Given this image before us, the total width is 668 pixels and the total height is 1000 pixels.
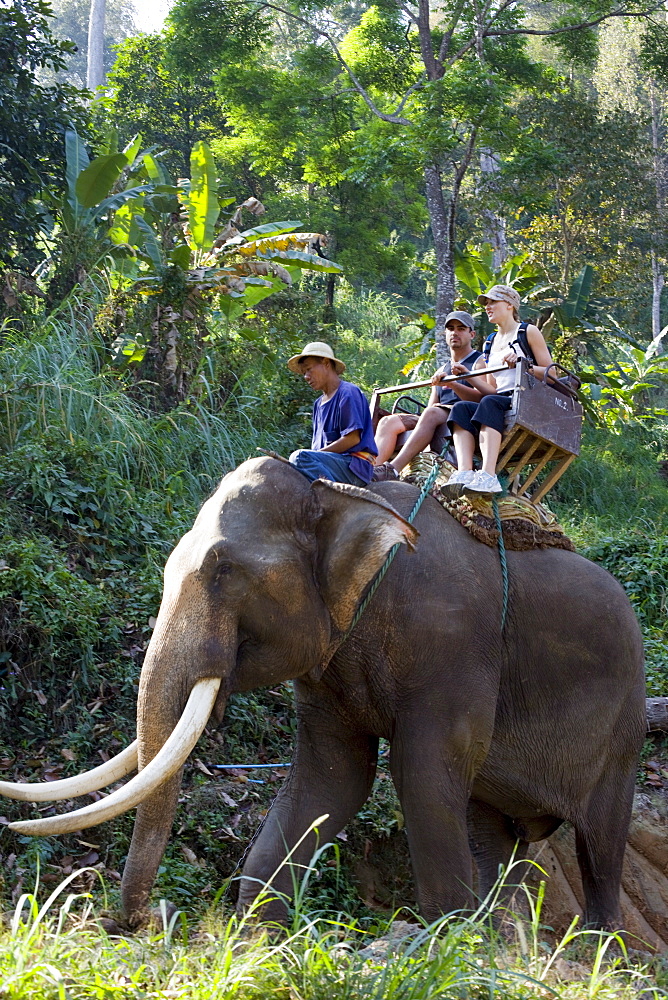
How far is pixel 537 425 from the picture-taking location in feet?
17.5

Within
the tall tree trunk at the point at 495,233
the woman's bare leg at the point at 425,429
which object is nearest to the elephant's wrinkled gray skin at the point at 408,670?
the woman's bare leg at the point at 425,429

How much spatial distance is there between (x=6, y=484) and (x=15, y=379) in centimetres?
111

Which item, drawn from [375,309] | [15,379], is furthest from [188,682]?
[375,309]

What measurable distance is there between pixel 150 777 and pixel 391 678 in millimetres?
1225

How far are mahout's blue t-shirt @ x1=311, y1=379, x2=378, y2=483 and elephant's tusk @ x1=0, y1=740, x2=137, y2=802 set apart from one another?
4.92 ft

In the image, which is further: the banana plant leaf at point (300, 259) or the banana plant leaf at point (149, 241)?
the banana plant leaf at point (300, 259)

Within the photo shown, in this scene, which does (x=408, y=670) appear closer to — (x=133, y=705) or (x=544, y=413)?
(x=544, y=413)

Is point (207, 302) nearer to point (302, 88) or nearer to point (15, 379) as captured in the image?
point (15, 379)

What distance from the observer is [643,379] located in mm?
17375

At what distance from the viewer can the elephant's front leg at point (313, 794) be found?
4775mm

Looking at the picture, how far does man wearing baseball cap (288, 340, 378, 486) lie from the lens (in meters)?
4.70

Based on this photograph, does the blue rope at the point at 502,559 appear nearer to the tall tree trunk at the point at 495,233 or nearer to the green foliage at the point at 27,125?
the green foliage at the point at 27,125

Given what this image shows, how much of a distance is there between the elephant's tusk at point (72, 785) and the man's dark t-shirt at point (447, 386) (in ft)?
7.81

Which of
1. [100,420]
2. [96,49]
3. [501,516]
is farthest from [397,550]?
[96,49]
